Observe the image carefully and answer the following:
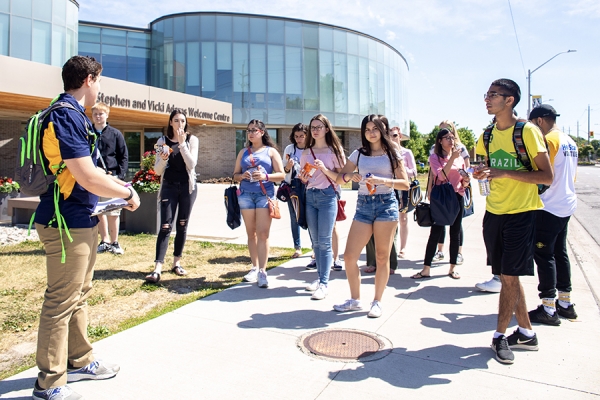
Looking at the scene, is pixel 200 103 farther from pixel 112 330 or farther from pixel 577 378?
pixel 577 378

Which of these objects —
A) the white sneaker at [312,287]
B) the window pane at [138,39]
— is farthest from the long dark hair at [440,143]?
the window pane at [138,39]

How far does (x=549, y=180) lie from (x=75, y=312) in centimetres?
337

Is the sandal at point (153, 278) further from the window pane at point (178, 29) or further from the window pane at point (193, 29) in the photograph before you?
the window pane at point (178, 29)

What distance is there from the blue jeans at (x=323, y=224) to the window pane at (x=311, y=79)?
29.7 metres

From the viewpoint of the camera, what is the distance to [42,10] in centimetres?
2583

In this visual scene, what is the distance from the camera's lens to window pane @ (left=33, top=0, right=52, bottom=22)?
25578 mm

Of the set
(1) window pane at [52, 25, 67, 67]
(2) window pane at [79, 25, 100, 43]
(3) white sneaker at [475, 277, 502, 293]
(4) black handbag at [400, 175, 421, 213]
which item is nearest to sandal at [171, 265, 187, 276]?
(4) black handbag at [400, 175, 421, 213]

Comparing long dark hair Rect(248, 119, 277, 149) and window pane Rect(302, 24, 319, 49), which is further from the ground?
window pane Rect(302, 24, 319, 49)

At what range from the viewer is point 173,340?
374cm

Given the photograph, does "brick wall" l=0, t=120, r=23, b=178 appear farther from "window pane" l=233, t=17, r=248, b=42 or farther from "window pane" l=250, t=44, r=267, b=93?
"window pane" l=233, t=17, r=248, b=42

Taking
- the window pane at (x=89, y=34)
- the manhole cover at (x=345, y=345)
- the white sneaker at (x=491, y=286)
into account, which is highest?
the window pane at (x=89, y=34)

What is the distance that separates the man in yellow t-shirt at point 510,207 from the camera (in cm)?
339

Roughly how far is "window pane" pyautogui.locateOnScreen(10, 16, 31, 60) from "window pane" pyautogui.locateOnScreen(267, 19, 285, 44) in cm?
1491

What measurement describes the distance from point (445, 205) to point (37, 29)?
27362mm
